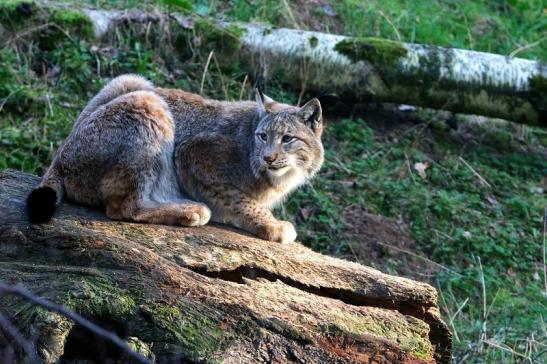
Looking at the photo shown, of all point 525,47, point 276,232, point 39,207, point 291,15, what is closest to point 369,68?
point 291,15

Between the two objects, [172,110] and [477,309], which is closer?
[172,110]

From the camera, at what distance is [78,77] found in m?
7.82

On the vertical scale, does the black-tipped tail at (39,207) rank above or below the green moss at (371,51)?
below

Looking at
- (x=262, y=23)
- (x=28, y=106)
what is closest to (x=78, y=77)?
(x=28, y=106)

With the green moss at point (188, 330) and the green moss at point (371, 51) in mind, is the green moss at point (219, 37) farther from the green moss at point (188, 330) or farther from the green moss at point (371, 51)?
the green moss at point (188, 330)

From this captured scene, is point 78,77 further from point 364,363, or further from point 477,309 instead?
point 364,363

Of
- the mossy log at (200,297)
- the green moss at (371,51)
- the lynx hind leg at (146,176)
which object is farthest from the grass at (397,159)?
the lynx hind leg at (146,176)

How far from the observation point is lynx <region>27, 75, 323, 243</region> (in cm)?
460

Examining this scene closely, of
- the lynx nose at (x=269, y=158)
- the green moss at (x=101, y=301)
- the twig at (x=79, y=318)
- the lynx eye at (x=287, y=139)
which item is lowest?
the green moss at (x=101, y=301)

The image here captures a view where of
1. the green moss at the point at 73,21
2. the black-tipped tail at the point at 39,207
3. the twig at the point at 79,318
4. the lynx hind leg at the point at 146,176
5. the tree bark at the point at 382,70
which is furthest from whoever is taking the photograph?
the tree bark at the point at 382,70

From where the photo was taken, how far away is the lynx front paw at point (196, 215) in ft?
15.0

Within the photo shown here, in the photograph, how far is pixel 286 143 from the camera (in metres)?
5.08

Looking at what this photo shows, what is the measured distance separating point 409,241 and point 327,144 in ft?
4.86

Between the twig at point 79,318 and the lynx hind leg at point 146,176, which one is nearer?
the twig at point 79,318
